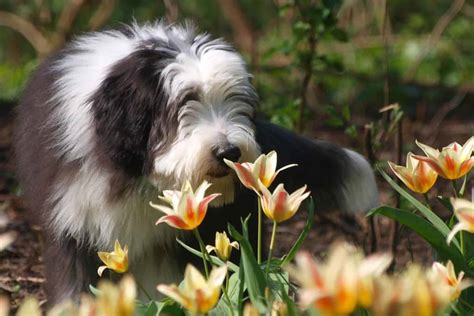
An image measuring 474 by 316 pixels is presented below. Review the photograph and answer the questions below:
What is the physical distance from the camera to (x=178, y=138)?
3.29m

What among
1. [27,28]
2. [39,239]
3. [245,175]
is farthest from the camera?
[27,28]

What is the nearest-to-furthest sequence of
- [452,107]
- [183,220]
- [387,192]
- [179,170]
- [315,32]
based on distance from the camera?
[183,220]
[179,170]
[315,32]
[387,192]
[452,107]

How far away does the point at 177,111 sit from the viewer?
3.33 m

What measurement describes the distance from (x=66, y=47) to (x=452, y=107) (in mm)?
3734

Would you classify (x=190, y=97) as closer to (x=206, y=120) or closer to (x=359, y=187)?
(x=206, y=120)

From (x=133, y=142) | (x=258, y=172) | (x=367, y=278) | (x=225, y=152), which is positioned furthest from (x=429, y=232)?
(x=133, y=142)

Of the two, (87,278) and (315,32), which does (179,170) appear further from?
(315,32)

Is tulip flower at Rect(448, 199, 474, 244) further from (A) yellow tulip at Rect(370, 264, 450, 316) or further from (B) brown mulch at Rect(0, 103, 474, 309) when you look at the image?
(B) brown mulch at Rect(0, 103, 474, 309)

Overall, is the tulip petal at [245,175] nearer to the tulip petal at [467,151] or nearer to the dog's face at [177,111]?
the tulip petal at [467,151]

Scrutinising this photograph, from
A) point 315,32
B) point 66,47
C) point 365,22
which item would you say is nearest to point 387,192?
point 315,32

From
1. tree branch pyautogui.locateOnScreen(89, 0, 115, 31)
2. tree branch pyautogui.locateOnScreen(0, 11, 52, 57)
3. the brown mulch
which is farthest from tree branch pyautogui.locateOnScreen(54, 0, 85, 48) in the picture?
the brown mulch

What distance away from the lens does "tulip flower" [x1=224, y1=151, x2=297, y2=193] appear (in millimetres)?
2318

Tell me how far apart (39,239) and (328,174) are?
129 centimetres

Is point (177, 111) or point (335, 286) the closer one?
point (335, 286)
